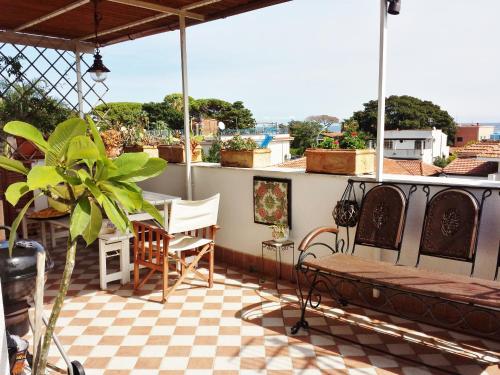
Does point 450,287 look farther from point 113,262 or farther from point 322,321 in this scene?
point 113,262

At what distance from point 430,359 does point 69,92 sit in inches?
256

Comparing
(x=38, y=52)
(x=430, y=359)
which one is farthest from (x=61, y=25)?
(x=430, y=359)

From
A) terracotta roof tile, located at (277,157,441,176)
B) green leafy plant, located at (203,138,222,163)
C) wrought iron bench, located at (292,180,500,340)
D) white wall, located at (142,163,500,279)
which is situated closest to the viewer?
wrought iron bench, located at (292,180,500,340)

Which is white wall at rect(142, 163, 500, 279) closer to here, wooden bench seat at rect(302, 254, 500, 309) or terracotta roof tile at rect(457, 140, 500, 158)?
wooden bench seat at rect(302, 254, 500, 309)

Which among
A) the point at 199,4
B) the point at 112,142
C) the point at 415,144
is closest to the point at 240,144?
the point at 199,4

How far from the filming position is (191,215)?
12.6 ft

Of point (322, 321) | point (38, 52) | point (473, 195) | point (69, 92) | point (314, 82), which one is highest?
point (314, 82)

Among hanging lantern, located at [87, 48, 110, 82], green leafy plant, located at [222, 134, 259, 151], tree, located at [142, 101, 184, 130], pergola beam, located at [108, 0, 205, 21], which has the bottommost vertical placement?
green leafy plant, located at [222, 134, 259, 151]

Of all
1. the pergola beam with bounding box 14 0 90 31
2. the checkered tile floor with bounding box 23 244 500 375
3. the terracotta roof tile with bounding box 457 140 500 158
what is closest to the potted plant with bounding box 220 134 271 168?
the checkered tile floor with bounding box 23 244 500 375

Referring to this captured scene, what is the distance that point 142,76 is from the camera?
107 feet

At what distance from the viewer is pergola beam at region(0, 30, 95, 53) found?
597cm

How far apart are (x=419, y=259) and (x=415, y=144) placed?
4192 centimetres

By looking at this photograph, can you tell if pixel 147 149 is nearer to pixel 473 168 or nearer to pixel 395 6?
pixel 395 6

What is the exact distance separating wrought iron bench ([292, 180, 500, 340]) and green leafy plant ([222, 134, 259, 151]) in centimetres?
138
